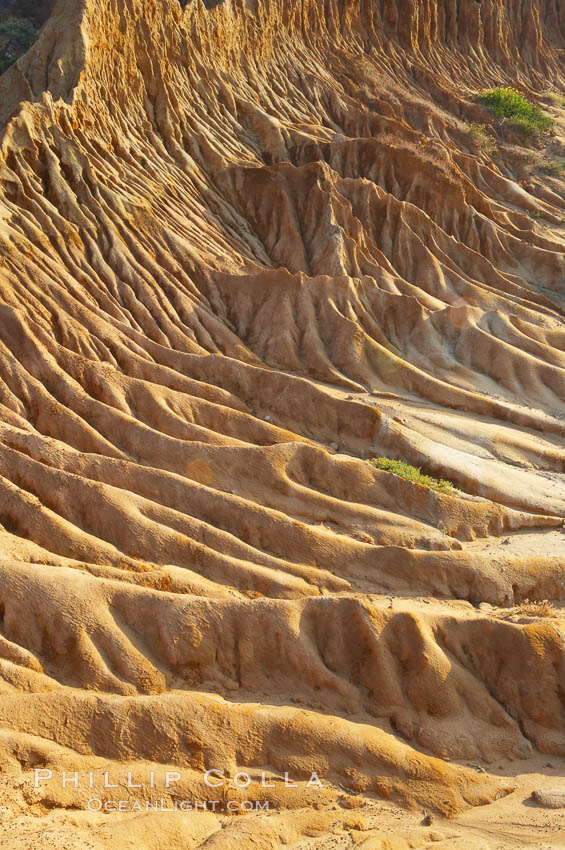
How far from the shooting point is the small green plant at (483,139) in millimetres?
43156

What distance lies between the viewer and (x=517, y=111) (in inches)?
1847

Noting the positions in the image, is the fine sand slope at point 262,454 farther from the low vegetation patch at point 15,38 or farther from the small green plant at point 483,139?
the low vegetation patch at point 15,38

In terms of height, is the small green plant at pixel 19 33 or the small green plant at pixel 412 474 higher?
the small green plant at pixel 19 33

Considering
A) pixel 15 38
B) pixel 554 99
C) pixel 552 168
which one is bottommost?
pixel 552 168

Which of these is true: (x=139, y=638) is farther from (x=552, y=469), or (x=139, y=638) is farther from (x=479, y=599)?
(x=552, y=469)

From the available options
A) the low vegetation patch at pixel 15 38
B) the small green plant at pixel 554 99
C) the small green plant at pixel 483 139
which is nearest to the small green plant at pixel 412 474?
the small green plant at pixel 483 139

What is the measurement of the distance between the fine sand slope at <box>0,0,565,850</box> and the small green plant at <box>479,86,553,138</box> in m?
8.92

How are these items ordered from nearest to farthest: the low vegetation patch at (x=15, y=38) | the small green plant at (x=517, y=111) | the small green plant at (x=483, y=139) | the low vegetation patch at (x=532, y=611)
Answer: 1. the low vegetation patch at (x=532, y=611)
2. the low vegetation patch at (x=15, y=38)
3. the small green plant at (x=483, y=139)
4. the small green plant at (x=517, y=111)

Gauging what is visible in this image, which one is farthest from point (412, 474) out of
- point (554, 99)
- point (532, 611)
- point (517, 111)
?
point (554, 99)

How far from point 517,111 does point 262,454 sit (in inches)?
1488

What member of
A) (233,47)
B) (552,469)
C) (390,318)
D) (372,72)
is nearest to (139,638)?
(552,469)

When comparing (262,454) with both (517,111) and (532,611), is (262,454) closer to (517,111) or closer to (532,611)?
(532,611)

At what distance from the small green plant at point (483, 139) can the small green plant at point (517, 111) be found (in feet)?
10.0

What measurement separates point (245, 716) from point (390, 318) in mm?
17890
